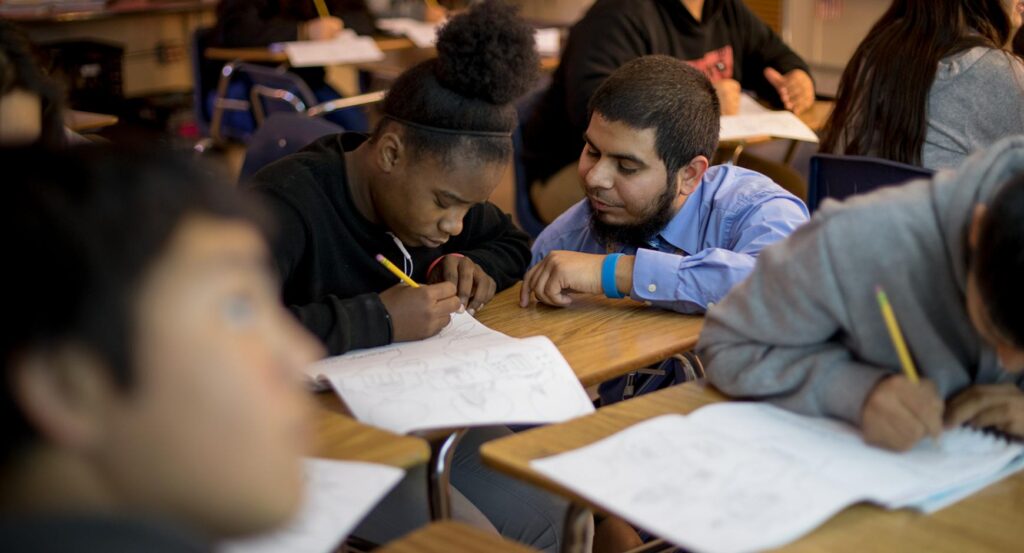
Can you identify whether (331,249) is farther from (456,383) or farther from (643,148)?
(643,148)

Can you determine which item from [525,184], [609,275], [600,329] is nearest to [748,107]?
[525,184]

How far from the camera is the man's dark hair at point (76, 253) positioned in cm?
71

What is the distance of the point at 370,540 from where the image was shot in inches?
67.6

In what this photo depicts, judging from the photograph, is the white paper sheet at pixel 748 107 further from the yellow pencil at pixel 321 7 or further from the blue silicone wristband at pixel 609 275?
the yellow pencil at pixel 321 7

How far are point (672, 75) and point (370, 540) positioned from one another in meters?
1.07

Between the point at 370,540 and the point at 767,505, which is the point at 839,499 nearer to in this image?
the point at 767,505

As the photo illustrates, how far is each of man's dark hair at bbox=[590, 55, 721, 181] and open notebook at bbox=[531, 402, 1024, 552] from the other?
0.87m

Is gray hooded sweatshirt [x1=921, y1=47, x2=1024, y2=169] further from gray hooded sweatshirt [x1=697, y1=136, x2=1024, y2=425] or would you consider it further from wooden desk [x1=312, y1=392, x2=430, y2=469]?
wooden desk [x1=312, y1=392, x2=430, y2=469]

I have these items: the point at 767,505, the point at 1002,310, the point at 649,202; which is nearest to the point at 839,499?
the point at 767,505

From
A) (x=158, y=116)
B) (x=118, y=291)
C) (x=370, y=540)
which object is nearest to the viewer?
(x=118, y=291)

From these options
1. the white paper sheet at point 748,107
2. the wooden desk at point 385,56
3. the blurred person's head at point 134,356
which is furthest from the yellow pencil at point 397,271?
the wooden desk at point 385,56

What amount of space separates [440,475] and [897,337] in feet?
2.06

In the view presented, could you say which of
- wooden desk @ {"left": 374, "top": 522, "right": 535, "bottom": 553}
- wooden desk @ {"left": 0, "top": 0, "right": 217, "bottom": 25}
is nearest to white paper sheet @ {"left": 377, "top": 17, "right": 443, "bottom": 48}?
wooden desk @ {"left": 0, "top": 0, "right": 217, "bottom": 25}

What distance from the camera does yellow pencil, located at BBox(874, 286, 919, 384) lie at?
4.25 feet
